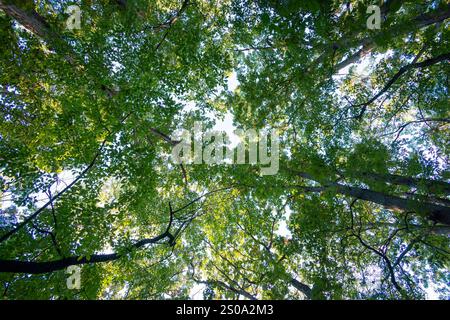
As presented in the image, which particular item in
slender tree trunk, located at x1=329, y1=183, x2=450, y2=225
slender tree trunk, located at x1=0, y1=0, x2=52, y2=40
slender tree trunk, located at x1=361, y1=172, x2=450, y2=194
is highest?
slender tree trunk, located at x1=0, y1=0, x2=52, y2=40

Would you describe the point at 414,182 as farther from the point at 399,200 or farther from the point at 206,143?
the point at 206,143

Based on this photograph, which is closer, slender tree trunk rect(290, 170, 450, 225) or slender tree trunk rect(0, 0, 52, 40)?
slender tree trunk rect(290, 170, 450, 225)

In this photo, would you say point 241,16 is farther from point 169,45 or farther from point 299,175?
point 299,175

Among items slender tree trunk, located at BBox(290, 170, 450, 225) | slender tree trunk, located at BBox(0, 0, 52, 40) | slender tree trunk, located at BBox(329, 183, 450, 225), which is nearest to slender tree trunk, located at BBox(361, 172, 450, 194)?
slender tree trunk, located at BBox(290, 170, 450, 225)

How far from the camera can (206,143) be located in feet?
30.4

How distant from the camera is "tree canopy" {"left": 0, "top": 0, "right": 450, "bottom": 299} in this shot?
5.56 meters

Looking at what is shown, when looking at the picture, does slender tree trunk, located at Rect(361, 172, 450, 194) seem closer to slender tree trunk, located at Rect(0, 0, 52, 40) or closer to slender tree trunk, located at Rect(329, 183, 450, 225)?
slender tree trunk, located at Rect(329, 183, 450, 225)

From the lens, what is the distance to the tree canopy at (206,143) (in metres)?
5.56

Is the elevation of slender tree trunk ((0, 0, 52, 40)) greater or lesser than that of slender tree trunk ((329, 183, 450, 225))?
greater

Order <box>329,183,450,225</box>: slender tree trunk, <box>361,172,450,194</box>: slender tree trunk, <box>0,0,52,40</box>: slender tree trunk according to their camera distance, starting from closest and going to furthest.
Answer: <box>329,183,450,225</box>: slender tree trunk < <box>361,172,450,194</box>: slender tree trunk < <box>0,0,52,40</box>: slender tree trunk

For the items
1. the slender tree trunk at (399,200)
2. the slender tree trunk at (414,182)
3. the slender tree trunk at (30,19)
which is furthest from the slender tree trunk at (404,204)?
the slender tree trunk at (30,19)

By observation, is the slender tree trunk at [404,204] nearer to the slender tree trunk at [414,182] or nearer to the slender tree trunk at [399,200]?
the slender tree trunk at [399,200]
